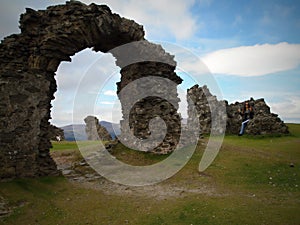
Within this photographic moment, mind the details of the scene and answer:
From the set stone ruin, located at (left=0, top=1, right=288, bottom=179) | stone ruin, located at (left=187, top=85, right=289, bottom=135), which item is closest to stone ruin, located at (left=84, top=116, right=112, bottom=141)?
stone ruin, located at (left=187, top=85, right=289, bottom=135)

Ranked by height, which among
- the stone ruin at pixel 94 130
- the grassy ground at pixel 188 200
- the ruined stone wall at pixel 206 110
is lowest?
the grassy ground at pixel 188 200

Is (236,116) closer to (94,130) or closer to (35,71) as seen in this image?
(94,130)

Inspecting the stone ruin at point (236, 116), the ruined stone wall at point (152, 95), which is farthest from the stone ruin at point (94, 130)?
the ruined stone wall at point (152, 95)

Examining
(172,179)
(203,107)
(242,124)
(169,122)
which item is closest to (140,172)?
(172,179)

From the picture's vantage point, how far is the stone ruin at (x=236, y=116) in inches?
781

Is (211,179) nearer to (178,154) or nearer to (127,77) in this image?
(178,154)

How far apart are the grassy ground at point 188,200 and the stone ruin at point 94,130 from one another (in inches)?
832

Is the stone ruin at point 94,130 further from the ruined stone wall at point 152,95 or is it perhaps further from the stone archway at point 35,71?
the stone archway at point 35,71

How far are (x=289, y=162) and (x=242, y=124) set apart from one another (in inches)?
411

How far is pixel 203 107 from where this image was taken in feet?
89.4

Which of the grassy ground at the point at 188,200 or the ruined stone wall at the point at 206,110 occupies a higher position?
the ruined stone wall at the point at 206,110

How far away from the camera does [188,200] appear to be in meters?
7.74

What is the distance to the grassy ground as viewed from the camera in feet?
21.4

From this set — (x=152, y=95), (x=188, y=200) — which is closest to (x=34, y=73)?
(x=152, y=95)
